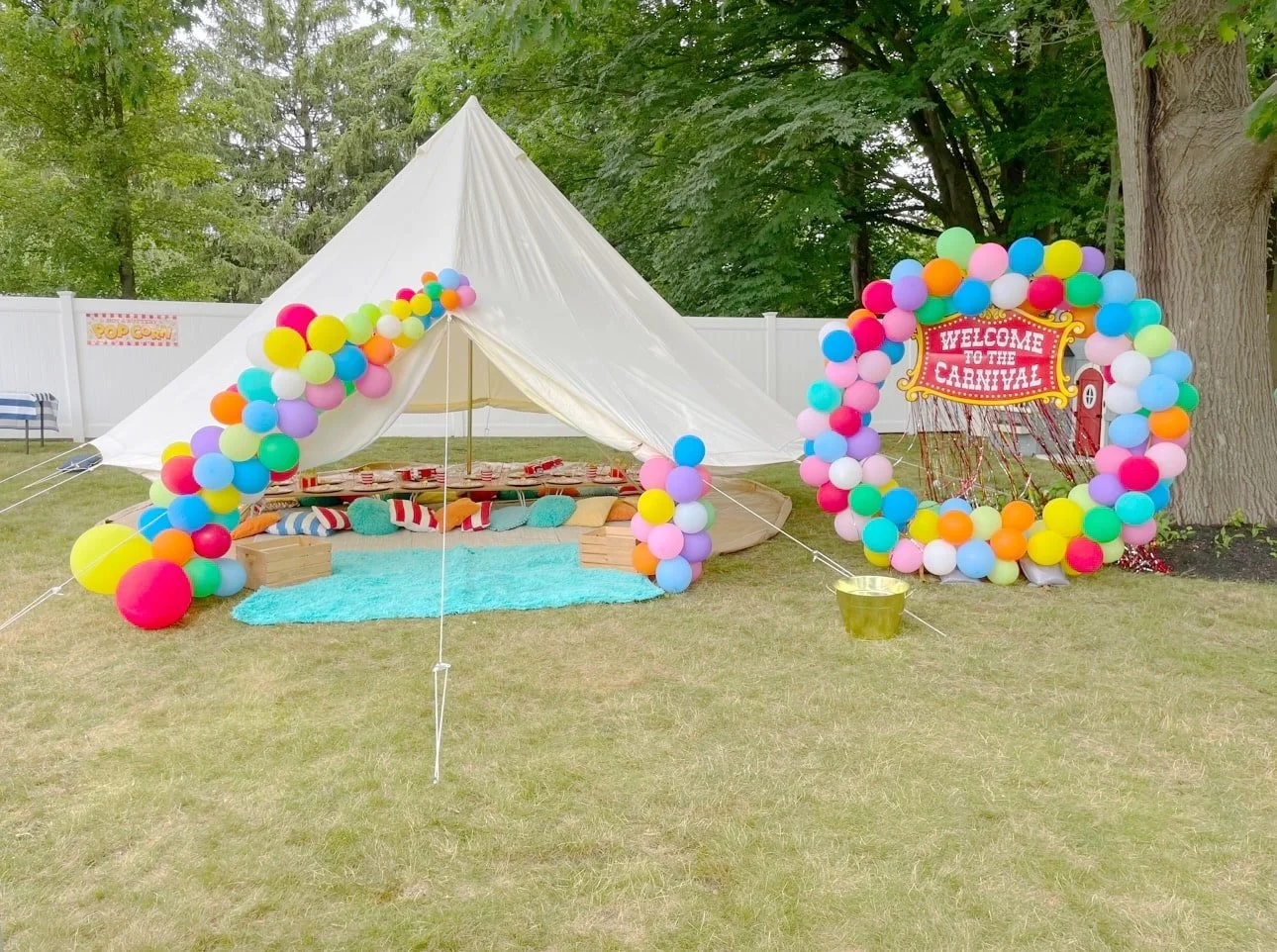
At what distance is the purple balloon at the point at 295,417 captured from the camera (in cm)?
405

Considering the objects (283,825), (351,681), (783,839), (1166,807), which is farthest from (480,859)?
(1166,807)

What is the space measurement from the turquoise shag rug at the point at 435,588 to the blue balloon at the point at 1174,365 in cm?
262

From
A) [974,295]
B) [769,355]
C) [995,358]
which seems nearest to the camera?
[974,295]

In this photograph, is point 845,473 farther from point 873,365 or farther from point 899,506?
point 873,365

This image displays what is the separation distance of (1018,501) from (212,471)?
3.85m

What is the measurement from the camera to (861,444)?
184 inches

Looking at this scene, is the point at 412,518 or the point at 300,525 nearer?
the point at 300,525

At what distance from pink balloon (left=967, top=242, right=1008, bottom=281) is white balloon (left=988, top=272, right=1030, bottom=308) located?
46 millimetres

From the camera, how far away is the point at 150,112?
1227cm

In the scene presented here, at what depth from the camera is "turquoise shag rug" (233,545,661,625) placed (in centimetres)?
398

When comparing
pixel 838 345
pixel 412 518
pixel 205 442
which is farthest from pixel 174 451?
pixel 838 345

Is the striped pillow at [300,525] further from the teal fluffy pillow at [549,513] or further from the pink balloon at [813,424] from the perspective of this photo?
the pink balloon at [813,424]

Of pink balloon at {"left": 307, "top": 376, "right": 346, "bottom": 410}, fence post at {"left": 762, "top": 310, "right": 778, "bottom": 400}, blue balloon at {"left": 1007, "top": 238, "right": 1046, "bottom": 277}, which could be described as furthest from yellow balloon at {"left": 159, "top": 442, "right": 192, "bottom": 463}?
fence post at {"left": 762, "top": 310, "right": 778, "bottom": 400}

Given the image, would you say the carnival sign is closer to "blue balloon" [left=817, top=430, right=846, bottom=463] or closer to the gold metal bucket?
"blue balloon" [left=817, top=430, right=846, bottom=463]
